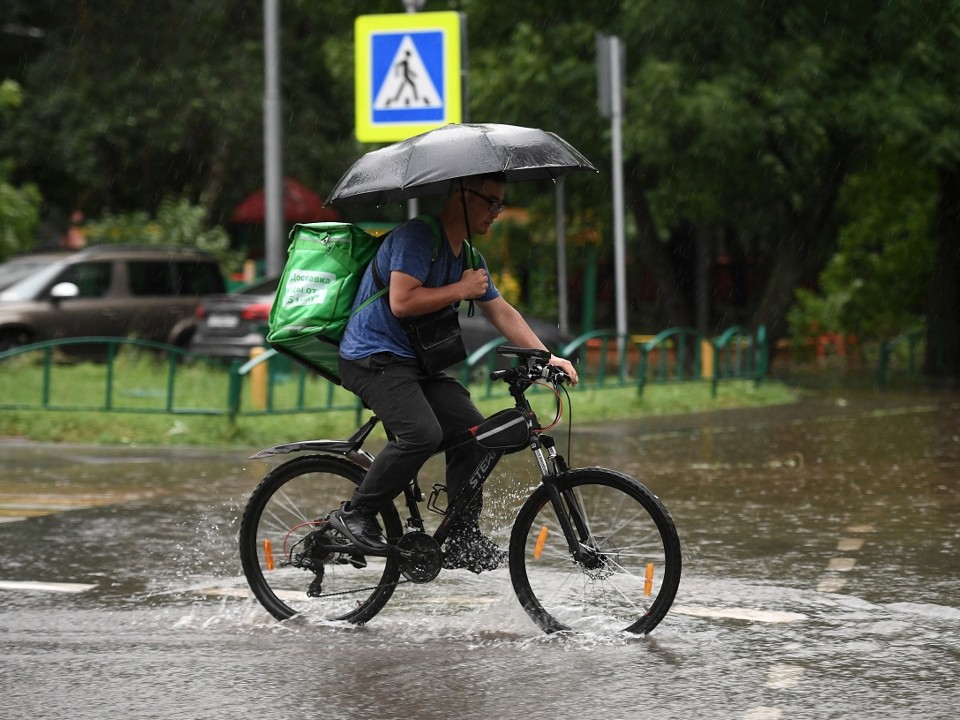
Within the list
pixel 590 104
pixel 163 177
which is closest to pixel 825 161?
pixel 590 104

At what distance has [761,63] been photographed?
19.0m

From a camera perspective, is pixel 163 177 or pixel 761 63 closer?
pixel 761 63

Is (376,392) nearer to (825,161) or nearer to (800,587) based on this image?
(800,587)

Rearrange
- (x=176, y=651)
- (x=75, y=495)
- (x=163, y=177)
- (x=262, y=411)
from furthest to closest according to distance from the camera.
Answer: (x=163, y=177)
(x=262, y=411)
(x=75, y=495)
(x=176, y=651)

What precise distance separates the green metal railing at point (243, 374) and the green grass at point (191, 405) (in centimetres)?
2

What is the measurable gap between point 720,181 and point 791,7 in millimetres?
2907

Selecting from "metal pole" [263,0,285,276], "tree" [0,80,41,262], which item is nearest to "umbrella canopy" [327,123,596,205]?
"metal pole" [263,0,285,276]

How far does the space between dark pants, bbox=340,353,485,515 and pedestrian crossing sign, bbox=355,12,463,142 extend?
19.5ft

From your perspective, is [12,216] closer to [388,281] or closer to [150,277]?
[150,277]

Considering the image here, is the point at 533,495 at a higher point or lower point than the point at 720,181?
lower

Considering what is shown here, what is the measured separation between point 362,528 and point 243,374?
22.5 ft

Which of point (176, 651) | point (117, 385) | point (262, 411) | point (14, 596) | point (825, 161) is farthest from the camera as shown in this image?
point (825, 161)

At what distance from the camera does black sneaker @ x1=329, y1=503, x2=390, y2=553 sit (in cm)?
630

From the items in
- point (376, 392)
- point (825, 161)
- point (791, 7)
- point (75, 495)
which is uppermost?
point (791, 7)
